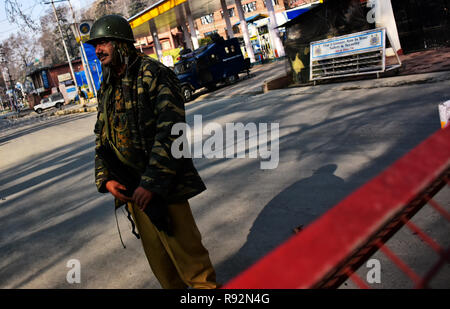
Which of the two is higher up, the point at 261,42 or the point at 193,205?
the point at 261,42

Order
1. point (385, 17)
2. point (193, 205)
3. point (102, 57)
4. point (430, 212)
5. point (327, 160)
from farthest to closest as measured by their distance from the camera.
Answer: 1. point (385, 17)
2. point (327, 160)
3. point (193, 205)
4. point (430, 212)
5. point (102, 57)

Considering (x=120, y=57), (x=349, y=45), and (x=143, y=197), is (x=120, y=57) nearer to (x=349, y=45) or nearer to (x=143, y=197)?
(x=143, y=197)

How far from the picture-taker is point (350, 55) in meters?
10.5

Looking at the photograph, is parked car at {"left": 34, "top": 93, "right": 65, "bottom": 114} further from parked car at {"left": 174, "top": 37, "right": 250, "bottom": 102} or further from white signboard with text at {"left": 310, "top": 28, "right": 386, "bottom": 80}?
white signboard with text at {"left": 310, "top": 28, "right": 386, "bottom": 80}

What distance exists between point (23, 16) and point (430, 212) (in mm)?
9172

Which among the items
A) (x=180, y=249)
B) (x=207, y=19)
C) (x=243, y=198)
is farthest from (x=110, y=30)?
(x=207, y=19)

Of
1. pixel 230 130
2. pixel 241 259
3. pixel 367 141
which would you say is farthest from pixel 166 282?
pixel 230 130

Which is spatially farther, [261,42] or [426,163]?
[261,42]

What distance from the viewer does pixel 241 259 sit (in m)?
3.10

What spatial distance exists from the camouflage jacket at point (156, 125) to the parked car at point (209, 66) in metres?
14.4

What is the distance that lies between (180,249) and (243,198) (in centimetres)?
226

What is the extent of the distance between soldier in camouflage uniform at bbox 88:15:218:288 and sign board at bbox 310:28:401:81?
878 cm

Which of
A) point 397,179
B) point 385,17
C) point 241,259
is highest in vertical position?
point 385,17
